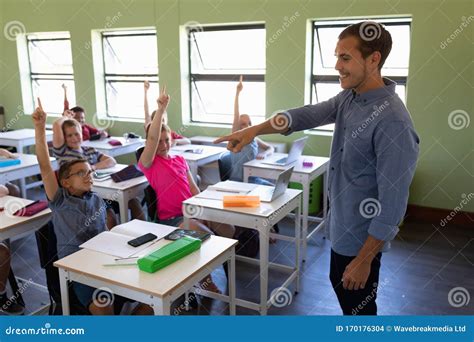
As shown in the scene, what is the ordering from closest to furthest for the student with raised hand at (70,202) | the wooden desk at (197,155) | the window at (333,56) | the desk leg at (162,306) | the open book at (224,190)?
the desk leg at (162,306) → the student with raised hand at (70,202) → the open book at (224,190) → the wooden desk at (197,155) → the window at (333,56)

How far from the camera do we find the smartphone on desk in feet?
→ 6.91

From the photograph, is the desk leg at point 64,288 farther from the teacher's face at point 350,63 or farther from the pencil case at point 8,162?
the pencil case at point 8,162

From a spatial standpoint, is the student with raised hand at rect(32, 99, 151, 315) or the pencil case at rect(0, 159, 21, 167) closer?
the student with raised hand at rect(32, 99, 151, 315)

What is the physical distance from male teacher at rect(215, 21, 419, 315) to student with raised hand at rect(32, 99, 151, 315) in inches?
43.0

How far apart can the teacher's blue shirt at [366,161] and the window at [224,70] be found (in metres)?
3.91

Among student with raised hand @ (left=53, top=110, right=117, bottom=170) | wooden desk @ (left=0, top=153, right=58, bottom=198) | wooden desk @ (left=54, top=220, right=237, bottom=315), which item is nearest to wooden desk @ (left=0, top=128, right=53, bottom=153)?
wooden desk @ (left=0, top=153, right=58, bottom=198)

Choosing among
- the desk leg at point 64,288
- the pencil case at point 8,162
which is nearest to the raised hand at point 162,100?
the desk leg at point 64,288

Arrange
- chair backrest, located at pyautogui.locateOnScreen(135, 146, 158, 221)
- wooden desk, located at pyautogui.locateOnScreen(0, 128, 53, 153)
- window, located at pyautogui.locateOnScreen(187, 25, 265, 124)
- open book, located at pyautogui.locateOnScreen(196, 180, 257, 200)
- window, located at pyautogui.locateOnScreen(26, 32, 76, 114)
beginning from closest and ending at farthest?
1. open book, located at pyautogui.locateOnScreen(196, 180, 257, 200)
2. chair backrest, located at pyautogui.locateOnScreen(135, 146, 158, 221)
3. wooden desk, located at pyautogui.locateOnScreen(0, 128, 53, 153)
4. window, located at pyautogui.locateOnScreen(187, 25, 265, 124)
5. window, located at pyautogui.locateOnScreen(26, 32, 76, 114)

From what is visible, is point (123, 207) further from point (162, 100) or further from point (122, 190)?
point (162, 100)

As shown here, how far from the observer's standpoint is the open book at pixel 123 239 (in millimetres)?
2045

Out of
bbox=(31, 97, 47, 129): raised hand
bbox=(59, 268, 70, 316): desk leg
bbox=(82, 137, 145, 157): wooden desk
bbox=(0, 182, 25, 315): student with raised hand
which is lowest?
bbox=(0, 182, 25, 315): student with raised hand

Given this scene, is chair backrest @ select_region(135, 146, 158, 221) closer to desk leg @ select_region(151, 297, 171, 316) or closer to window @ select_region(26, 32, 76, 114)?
desk leg @ select_region(151, 297, 171, 316)

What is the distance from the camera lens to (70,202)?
→ 237 centimetres
